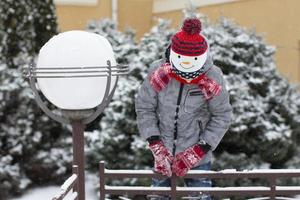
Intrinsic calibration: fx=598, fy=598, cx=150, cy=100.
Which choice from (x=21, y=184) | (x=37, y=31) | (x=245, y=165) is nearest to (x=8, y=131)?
(x=21, y=184)

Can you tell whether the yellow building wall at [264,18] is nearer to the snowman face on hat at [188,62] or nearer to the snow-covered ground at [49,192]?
the snow-covered ground at [49,192]

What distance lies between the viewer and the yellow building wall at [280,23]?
7809 millimetres

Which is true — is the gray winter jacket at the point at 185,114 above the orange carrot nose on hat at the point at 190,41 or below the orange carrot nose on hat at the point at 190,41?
below

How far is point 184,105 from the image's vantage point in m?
3.26

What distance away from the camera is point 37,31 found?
6.75 metres

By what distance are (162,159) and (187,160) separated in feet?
0.44

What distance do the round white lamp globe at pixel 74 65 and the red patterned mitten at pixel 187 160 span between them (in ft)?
1.77

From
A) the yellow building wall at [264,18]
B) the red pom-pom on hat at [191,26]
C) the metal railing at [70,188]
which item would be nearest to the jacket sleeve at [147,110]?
the red pom-pom on hat at [191,26]

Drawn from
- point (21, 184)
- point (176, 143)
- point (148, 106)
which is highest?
point (148, 106)

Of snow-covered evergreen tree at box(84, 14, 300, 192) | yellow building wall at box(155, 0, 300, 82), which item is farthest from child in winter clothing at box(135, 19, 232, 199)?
yellow building wall at box(155, 0, 300, 82)

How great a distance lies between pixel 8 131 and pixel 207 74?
3296mm

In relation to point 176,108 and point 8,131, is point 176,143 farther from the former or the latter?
point 8,131

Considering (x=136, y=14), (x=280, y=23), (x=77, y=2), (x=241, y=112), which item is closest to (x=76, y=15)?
(x=77, y=2)

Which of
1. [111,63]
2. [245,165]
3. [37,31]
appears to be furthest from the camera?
[37,31]
